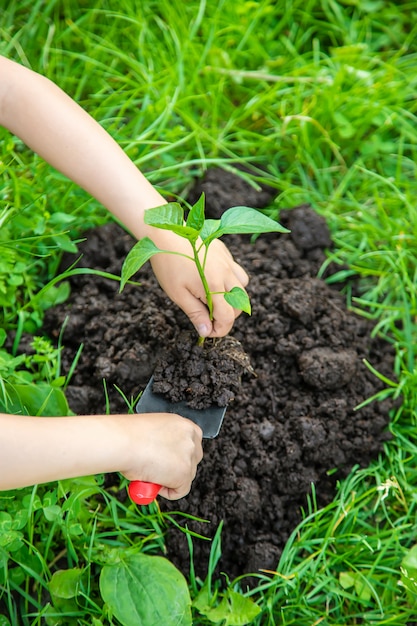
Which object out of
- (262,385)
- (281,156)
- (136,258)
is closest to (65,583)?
(262,385)

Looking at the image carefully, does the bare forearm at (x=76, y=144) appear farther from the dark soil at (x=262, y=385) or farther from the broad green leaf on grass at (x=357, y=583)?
the broad green leaf on grass at (x=357, y=583)

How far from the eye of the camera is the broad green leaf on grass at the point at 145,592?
152cm

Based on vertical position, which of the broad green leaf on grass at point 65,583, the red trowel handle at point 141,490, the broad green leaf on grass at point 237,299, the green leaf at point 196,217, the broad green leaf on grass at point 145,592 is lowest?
the broad green leaf on grass at point 145,592

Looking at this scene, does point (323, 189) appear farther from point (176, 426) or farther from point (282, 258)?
point (176, 426)

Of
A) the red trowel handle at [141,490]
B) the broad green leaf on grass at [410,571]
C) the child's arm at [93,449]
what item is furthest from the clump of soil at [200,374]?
the broad green leaf on grass at [410,571]

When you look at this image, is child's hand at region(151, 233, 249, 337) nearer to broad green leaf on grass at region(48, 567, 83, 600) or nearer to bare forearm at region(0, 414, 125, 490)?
bare forearm at region(0, 414, 125, 490)

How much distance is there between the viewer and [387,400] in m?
1.88

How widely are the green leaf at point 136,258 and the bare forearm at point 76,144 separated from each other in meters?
0.19

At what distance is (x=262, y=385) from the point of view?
182 centimetres

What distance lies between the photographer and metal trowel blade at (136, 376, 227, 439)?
156cm

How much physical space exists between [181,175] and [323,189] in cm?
47

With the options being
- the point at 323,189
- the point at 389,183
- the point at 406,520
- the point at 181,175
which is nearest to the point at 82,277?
the point at 181,175

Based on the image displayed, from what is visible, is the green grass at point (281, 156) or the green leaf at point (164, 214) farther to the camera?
the green grass at point (281, 156)

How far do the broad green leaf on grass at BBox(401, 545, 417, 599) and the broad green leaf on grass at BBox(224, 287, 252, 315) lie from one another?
0.73m
